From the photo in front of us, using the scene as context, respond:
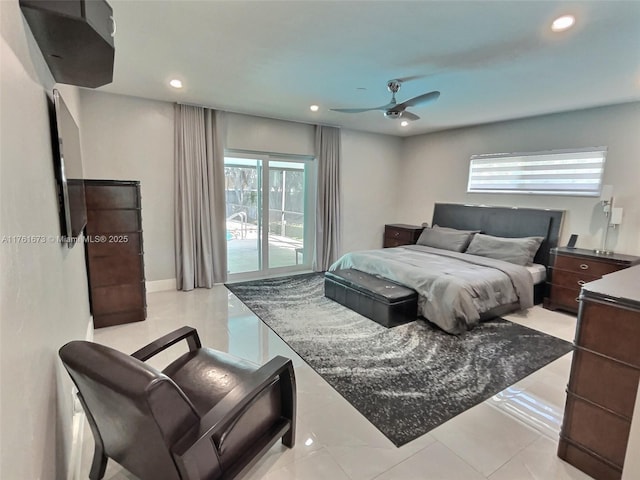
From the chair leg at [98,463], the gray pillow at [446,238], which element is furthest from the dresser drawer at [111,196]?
the gray pillow at [446,238]

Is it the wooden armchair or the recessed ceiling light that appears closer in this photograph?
the wooden armchair

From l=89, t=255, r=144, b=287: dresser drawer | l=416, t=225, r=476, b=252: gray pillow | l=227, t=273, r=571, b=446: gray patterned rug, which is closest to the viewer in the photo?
l=227, t=273, r=571, b=446: gray patterned rug

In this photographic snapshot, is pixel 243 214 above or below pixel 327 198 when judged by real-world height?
below

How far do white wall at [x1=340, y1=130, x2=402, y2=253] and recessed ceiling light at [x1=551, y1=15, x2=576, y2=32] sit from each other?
13.1 ft

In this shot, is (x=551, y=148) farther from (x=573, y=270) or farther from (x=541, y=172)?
(x=573, y=270)

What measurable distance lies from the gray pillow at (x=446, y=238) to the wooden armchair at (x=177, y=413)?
4011 millimetres

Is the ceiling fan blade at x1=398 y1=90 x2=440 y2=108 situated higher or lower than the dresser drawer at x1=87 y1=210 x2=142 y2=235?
higher

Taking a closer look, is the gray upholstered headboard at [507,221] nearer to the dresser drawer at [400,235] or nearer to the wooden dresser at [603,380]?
the dresser drawer at [400,235]

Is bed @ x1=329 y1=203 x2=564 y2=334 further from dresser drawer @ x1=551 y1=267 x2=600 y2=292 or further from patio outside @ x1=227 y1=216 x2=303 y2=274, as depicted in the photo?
patio outside @ x1=227 y1=216 x2=303 y2=274

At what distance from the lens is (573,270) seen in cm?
394

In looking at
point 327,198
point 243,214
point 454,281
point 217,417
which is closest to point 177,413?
point 217,417

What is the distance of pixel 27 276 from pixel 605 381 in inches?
100

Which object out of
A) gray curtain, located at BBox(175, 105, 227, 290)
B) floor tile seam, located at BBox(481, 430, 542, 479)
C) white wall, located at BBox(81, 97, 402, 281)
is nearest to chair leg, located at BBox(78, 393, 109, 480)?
floor tile seam, located at BBox(481, 430, 542, 479)

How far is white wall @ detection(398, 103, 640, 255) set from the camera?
389 centimetres
